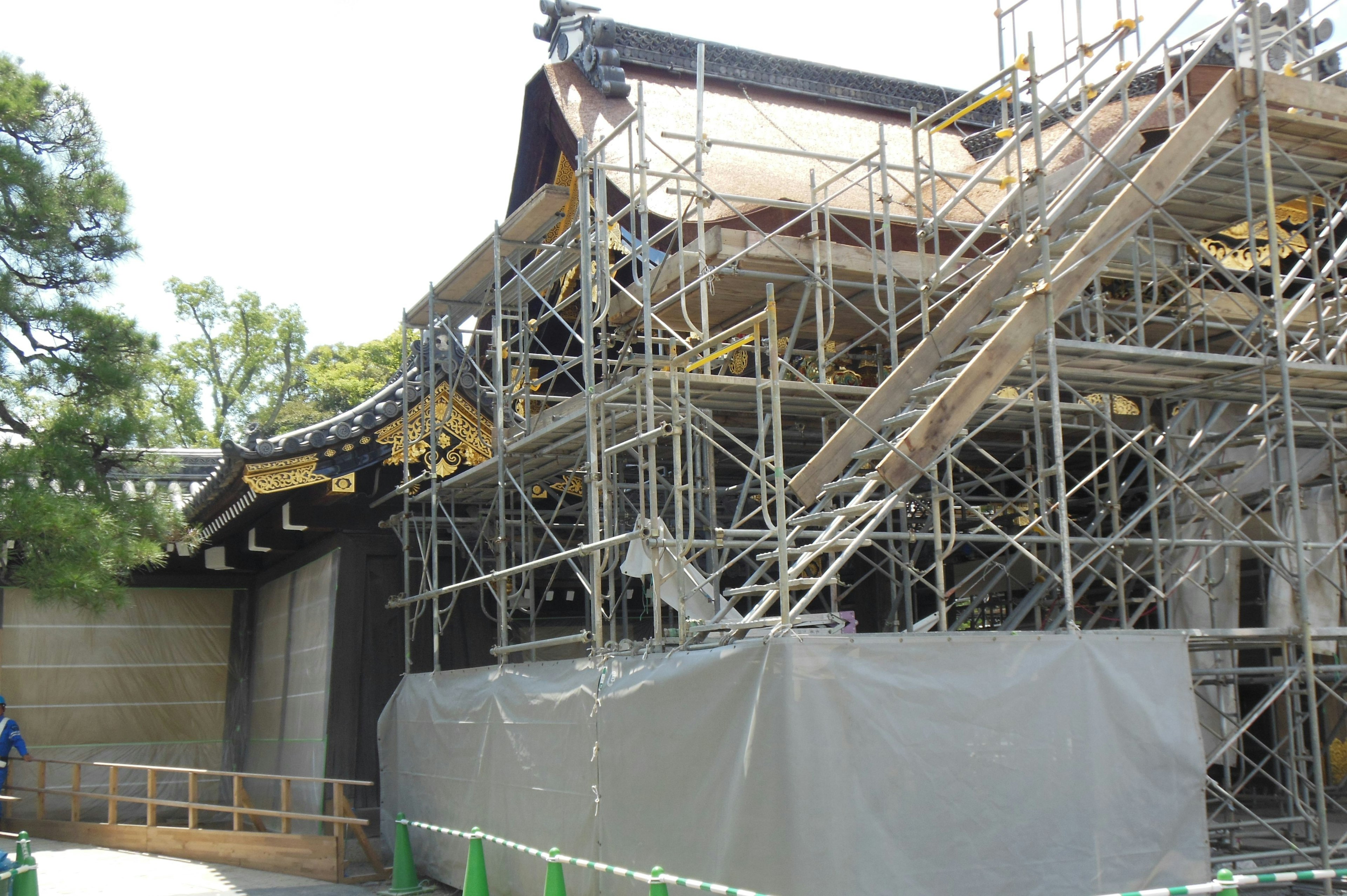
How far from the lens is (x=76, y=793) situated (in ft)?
43.2

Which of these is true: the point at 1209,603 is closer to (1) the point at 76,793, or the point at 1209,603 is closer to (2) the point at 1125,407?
(2) the point at 1125,407

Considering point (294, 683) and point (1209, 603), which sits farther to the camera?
point (294, 683)

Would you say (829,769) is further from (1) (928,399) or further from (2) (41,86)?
(2) (41,86)

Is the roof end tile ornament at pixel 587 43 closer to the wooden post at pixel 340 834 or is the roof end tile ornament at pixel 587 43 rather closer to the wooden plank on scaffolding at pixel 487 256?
the wooden plank on scaffolding at pixel 487 256

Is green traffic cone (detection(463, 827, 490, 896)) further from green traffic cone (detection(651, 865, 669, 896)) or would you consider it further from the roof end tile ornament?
the roof end tile ornament

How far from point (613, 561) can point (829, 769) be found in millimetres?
3056

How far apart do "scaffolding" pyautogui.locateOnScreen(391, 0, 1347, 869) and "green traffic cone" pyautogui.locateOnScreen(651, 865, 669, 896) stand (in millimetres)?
1517

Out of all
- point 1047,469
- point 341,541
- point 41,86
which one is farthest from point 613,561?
point 41,86

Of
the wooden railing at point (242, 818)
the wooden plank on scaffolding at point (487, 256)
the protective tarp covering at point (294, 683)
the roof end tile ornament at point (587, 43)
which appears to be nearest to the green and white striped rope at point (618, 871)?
the wooden railing at point (242, 818)

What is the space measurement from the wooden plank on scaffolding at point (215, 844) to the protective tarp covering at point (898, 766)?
364 centimetres

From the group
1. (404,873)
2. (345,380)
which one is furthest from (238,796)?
(345,380)

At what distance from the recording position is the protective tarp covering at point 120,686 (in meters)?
16.2

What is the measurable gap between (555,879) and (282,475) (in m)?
6.45

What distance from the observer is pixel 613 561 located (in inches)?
375
